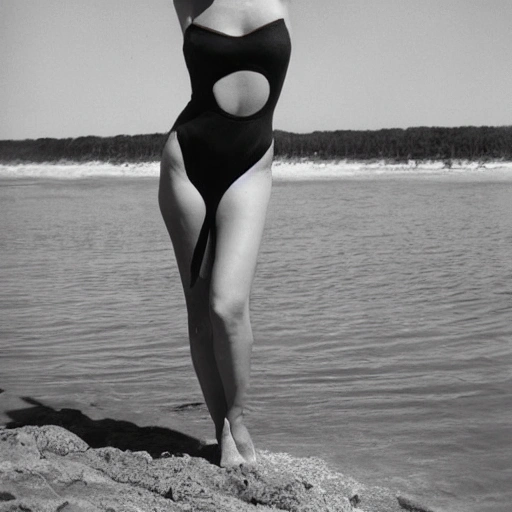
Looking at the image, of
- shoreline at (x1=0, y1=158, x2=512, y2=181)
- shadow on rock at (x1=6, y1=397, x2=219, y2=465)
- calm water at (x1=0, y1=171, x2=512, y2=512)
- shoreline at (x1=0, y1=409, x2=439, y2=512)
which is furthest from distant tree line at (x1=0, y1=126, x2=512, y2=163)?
shoreline at (x1=0, y1=409, x2=439, y2=512)

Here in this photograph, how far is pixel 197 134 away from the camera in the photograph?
9.53 ft

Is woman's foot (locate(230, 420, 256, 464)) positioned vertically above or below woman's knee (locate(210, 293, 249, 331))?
below

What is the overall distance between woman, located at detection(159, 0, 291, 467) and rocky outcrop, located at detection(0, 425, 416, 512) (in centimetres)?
24

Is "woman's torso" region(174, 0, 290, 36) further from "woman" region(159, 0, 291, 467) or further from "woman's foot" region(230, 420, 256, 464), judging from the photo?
"woman's foot" region(230, 420, 256, 464)

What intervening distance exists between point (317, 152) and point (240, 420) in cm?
3948

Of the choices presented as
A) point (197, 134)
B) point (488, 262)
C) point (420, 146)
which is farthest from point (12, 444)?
point (420, 146)

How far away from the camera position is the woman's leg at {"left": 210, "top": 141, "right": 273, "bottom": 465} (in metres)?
2.86

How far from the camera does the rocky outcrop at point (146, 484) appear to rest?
7.48 feet

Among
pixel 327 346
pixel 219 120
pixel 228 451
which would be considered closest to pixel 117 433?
pixel 228 451

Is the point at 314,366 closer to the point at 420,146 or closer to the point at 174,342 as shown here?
the point at 174,342

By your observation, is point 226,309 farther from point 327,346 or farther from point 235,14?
point 327,346

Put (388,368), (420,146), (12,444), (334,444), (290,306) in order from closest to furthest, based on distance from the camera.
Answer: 1. (12,444)
2. (334,444)
3. (388,368)
4. (290,306)
5. (420,146)

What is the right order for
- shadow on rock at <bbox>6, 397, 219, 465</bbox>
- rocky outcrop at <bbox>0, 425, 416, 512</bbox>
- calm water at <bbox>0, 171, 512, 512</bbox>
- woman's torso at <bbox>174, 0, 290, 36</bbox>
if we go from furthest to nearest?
calm water at <bbox>0, 171, 512, 512</bbox> < shadow on rock at <bbox>6, 397, 219, 465</bbox> < woman's torso at <bbox>174, 0, 290, 36</bbox> < rocky outcrop at <bbox>0, 425, 416, 512</bbox>

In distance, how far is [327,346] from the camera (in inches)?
202
